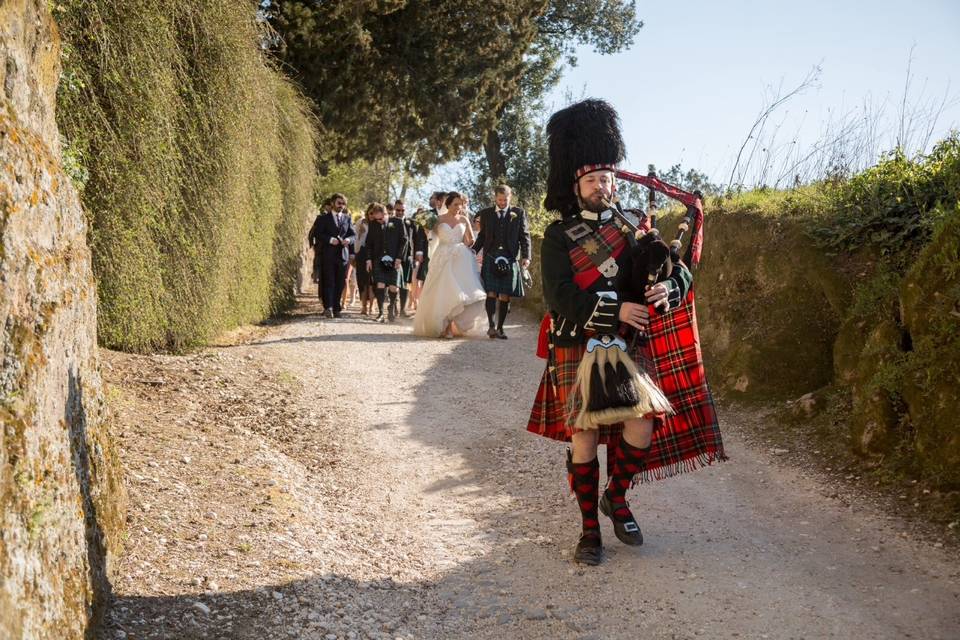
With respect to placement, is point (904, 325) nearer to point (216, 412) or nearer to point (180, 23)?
point (216, 412)

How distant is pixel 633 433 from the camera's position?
4.18m

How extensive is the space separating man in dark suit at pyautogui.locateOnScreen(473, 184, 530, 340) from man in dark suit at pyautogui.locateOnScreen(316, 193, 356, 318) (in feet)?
10.6

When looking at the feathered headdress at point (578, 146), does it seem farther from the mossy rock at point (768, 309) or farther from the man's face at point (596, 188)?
the mossy rock at point (768, 309)

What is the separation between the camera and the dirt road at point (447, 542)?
355 cm

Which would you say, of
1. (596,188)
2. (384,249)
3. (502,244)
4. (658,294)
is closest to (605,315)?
(658,294)

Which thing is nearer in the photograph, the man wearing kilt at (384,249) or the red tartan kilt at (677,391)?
the red tartan kilt at (677,391)

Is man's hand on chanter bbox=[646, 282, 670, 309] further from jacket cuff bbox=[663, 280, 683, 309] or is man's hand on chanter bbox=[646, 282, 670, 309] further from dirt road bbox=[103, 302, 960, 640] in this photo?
dirt road bbox=[103, 302, 960, 640]

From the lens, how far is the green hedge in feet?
21.9

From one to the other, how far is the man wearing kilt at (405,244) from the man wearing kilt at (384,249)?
0.08 meters

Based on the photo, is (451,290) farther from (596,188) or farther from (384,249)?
(596,188)

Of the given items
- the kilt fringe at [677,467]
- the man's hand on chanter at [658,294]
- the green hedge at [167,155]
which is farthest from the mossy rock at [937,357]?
the green hedge at [167,155]

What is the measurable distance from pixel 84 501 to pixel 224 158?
6.07 m

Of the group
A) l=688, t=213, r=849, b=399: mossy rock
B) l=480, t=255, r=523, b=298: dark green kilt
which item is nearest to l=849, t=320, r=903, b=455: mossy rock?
l=688, t=213, r=849, b=399: mossy rock

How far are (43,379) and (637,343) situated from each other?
251cm
